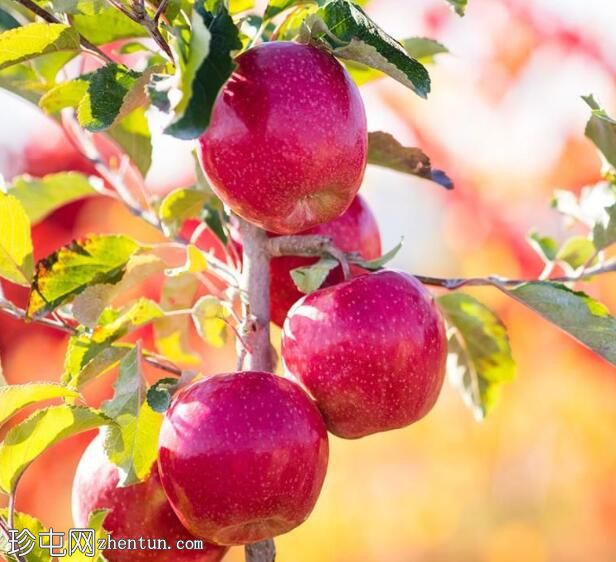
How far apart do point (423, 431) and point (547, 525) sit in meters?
0.48

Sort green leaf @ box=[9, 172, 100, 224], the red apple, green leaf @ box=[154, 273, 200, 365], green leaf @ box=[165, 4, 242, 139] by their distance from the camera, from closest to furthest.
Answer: green leaf @ box=[165, 4, 242, 139] < the red apple < green leaf @ box=[154, 273, 200, 365] < green leaf @ box=[9, 172, 100, 224]

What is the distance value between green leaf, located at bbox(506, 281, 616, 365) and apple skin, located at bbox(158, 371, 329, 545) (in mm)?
239

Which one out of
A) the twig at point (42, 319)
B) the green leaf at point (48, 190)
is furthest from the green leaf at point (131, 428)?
the green leaf at point (48, 190)

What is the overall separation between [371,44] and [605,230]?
0.42 metres

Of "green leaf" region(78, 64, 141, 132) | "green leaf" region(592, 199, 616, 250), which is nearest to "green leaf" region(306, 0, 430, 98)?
"green leaf" region(78, 64, 141, 132)

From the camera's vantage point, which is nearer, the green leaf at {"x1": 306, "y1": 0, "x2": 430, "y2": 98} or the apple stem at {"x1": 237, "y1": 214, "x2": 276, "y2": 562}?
the green leaf at {"x1": 306, "y1": 0, "x2": 430, "y2": 98}

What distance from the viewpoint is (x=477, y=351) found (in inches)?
42.9

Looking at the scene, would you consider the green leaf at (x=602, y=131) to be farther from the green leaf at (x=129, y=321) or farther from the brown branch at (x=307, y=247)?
the green leaf at (x=129, y=321)

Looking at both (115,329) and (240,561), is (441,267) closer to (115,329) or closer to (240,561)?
(240,561)

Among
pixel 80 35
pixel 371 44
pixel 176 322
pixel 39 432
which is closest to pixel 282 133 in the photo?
pixel 371 44

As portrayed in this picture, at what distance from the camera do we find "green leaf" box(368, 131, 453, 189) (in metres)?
0.94

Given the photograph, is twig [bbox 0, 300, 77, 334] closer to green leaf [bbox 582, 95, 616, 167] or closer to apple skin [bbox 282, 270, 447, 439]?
apple skin [bbox 282, 270, 447, 439]

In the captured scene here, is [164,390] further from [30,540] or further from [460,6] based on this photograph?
[460,6]

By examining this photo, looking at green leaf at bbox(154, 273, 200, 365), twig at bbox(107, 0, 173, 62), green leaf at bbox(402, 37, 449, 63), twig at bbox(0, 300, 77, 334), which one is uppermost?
twig at bbox(107, 0, 173, 62)
